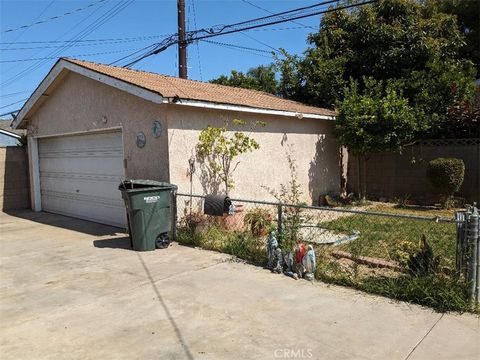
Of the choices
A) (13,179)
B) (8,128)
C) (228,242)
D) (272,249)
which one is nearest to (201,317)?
(272,249)

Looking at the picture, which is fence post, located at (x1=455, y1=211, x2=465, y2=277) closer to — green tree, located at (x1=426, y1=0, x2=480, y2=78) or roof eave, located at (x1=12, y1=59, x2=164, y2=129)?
roof eave, located at (x1=12, y1=59, x2=164, y2=129)

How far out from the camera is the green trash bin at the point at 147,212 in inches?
298

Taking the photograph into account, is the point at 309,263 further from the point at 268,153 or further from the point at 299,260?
the point at 268,153

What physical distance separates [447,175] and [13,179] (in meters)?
12.9

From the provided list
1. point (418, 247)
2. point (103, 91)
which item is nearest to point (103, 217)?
point (103, 91)

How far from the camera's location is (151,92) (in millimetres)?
8188

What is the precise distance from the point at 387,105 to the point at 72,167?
28.5 ft

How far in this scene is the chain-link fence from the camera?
A: 4.93 meters

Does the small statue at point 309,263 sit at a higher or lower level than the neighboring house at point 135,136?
lower

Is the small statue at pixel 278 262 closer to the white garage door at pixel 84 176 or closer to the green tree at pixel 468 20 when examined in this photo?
the white garage door at pixel 84 176

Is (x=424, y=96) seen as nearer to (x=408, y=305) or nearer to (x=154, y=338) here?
(x=408, y=305)

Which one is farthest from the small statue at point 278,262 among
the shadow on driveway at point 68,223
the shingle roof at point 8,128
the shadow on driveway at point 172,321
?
the shingle roof at point 8,128

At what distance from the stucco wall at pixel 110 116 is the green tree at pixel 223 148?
928 mm

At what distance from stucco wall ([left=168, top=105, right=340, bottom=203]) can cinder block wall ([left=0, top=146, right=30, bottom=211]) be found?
8180 mm
